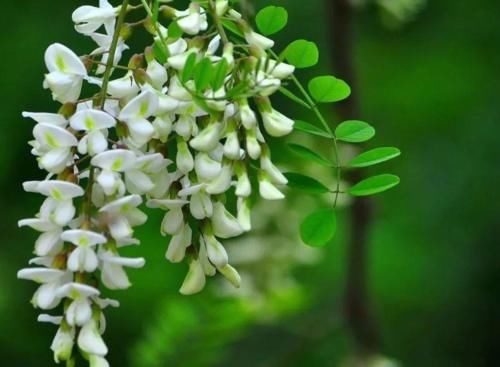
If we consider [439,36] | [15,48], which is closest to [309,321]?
[15,48]

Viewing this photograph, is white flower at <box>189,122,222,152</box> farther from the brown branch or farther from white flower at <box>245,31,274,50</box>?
the brown branch

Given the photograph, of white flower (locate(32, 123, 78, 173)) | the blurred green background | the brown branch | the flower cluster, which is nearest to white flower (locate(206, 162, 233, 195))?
the flower cluster

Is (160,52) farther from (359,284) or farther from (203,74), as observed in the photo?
(359,284)

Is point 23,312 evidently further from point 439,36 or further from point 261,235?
point 439,36

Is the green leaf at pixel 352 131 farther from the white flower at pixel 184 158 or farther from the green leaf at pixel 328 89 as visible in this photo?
the white flower at pixel 184 158

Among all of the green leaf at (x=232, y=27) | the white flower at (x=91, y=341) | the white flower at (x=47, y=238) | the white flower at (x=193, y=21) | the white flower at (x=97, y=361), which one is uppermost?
the white flower at (x=193, y=21)

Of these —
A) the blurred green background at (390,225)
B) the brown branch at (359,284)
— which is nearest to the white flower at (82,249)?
the brown branch at (359,284)
